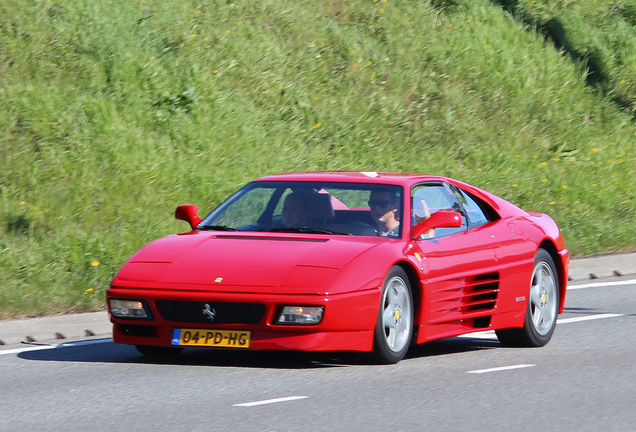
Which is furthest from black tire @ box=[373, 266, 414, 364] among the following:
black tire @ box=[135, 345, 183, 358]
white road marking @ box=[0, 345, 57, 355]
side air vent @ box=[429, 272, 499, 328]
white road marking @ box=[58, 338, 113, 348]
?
white road marking @ box=[0, 345, 57, 355]

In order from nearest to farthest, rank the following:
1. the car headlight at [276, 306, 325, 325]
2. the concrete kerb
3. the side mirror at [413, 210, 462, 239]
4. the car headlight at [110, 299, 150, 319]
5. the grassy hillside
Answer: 1. the car headlight at [276, 306, 325, 325]
2. the car headlight at [110, 299, 150, 319]
3. the side mirror at [413, 210, 462, 239]
4. the concrete kerb
5. the grassy hillside

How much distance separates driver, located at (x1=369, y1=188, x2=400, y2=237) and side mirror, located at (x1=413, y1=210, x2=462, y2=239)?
15cm

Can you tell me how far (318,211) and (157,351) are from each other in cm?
154

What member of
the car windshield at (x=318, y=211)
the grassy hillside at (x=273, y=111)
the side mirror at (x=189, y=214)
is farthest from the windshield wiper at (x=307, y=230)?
the grassy hillside at (x=273, y=111)

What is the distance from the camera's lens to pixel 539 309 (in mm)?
9141

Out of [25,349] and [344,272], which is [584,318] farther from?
[25,349]

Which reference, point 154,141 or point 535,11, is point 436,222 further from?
point 535,11

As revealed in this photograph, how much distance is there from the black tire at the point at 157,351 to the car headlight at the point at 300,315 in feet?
3.98

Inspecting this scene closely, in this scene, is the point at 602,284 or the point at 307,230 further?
the point at 602,284

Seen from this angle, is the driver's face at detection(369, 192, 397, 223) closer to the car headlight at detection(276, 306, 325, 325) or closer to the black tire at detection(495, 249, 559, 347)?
the car headlight at detection(276, 306, 325, 325)

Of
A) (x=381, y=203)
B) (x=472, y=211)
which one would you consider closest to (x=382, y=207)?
(x=381, y=203)

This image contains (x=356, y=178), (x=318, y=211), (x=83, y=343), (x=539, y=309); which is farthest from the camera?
(x=539, y=309)

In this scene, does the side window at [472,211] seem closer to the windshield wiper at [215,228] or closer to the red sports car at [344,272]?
the red sports car at [344,272]

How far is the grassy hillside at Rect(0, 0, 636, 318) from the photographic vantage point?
44.5 feet
